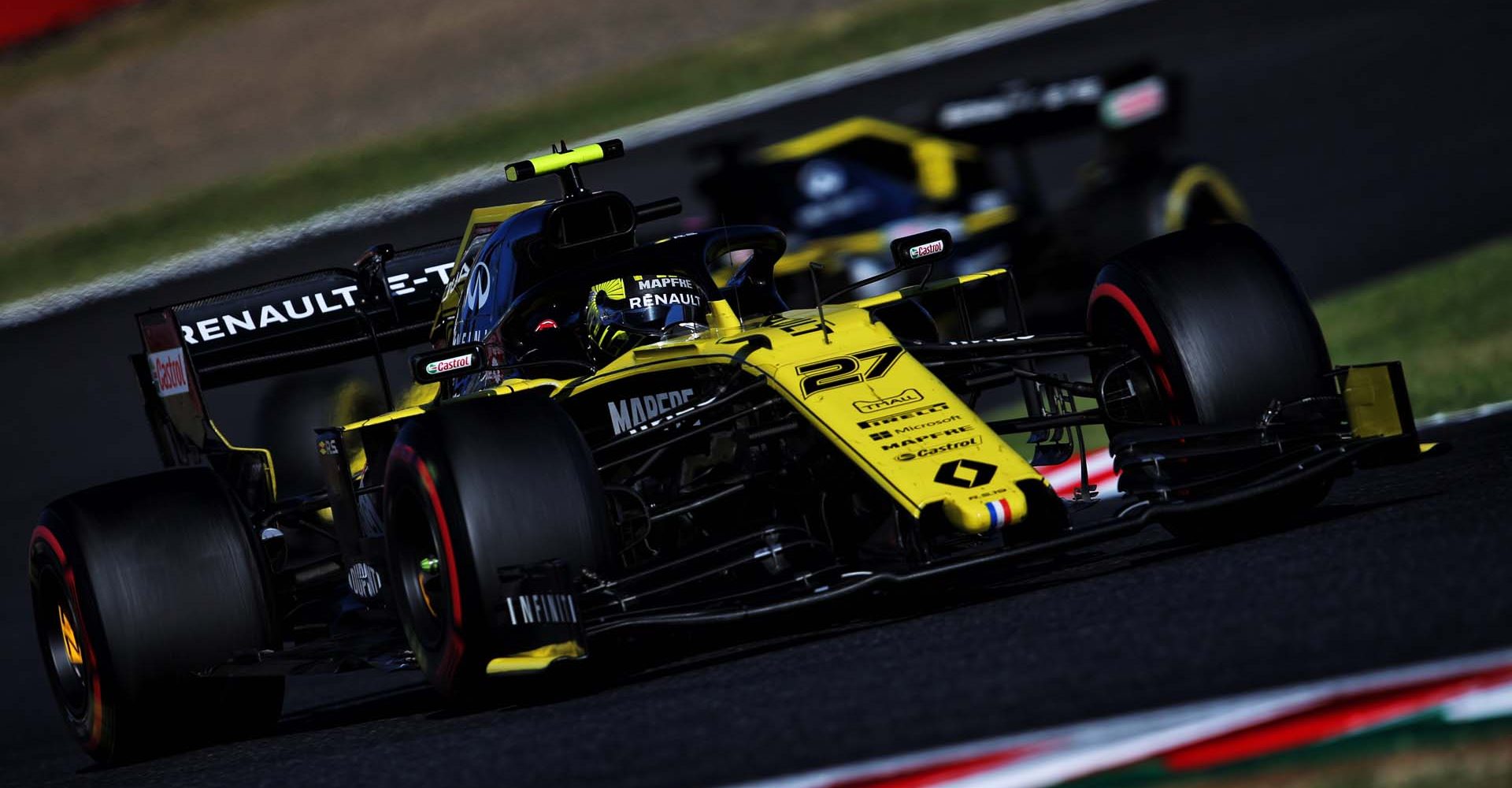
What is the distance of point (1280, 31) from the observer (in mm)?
13133

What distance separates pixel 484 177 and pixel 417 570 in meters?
7.98

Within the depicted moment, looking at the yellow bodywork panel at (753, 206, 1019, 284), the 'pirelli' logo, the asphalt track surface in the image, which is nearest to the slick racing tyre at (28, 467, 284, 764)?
the asphalt track surface

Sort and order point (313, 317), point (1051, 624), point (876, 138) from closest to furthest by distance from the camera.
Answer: point (1051, 624) < point (313, 317) < point (876, 138)

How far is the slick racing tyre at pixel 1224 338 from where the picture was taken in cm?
573

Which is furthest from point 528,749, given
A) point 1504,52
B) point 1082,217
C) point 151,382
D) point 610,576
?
point 1504,52

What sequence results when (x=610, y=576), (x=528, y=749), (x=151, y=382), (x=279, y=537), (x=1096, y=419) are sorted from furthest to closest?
1. (x=151, y=382)
2. (x=279, y=537)
3. (x=1096, y=419)
4. (x=610, y=576)
5. (x=528, y=749)

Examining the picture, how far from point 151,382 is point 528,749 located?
4.11 m

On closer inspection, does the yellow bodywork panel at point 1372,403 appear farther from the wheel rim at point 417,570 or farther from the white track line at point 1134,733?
the wheel rim at point 417,570

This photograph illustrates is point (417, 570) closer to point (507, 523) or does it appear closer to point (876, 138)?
point (507, 523)

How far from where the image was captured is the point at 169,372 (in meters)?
7.97

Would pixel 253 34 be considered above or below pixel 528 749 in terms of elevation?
above

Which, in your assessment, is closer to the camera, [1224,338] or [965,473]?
[965,473]

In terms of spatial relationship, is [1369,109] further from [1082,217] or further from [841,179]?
[841,179]

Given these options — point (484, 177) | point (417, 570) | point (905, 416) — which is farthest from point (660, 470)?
point (484, 177)
